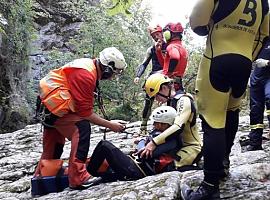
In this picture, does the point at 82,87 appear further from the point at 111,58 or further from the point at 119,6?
the point at 119,6

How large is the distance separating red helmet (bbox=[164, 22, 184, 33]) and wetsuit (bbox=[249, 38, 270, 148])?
1949 millimetres

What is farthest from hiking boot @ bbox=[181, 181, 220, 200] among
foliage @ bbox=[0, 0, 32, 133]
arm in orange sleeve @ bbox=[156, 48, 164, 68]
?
foliage @ bbox=[0, 0, 32, 133]

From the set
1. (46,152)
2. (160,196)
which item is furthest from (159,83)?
(160,196)

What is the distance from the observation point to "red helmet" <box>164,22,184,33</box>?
7316mm

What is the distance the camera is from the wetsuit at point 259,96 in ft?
18.6

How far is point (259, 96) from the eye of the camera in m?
5.82

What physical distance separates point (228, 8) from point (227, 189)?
1483 mm

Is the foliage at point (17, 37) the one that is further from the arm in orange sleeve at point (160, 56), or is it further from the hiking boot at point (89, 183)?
the hiking boot at point (89, 183)

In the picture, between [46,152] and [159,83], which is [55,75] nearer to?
[46,152]

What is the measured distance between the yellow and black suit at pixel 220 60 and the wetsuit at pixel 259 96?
238 cm

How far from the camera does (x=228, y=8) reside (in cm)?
324

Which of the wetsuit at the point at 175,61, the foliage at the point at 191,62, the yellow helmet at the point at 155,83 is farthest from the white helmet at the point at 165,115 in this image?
the foliage at the point at 191,62

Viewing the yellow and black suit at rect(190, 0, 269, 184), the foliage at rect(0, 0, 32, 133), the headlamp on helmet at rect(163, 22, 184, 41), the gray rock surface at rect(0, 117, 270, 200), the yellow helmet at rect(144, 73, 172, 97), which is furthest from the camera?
the foliage at rect(0, 0, 32, 133)

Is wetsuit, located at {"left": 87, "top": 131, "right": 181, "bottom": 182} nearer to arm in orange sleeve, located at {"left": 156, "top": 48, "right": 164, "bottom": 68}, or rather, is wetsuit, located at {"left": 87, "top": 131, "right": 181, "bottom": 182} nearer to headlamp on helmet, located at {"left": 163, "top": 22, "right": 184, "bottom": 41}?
headlamp on helmet, located at {"left": 163, "top": 22, "right": 184, "bottom": 41}
